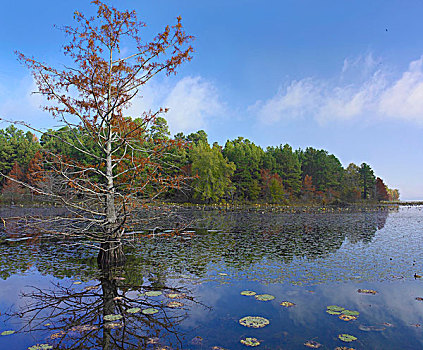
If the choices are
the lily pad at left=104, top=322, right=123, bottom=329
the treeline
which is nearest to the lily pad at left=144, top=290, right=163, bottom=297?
the lily pad at left=104, top=322, right=123, bottom=329

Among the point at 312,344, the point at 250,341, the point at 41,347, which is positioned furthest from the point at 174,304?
the point at 312,344

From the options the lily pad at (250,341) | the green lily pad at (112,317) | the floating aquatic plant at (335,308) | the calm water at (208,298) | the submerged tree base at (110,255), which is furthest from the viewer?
the submerged tree base at (110,255)

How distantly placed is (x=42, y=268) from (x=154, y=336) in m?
7.30

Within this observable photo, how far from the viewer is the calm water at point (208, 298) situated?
546 cm

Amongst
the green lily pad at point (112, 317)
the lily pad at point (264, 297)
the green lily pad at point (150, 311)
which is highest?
the lily pad at point (264, 297)

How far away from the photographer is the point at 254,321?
6.15 metres

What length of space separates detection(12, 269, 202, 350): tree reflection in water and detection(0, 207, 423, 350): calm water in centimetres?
2

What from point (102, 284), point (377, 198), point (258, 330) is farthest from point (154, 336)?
point (377, 198)

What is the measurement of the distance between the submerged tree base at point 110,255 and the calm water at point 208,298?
457mm

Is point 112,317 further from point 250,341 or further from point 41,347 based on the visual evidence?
point 250,341

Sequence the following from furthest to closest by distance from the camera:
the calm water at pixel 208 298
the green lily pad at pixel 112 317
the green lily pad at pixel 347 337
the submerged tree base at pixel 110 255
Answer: the submerged tree base at pixel 110 255
the green lily pad at pixel 112 317
the calm water at pixel 208 298
the green lily pad at pixel 347 337

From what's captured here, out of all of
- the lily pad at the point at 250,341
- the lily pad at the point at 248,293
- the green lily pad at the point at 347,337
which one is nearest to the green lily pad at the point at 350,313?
the green lily pad at the point at 347,337

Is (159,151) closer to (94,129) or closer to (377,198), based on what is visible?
(94,129)

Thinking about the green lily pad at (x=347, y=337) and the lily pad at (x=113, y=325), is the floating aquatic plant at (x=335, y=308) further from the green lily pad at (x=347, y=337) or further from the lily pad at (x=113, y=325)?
the lily pad at (x=113, y=325)
